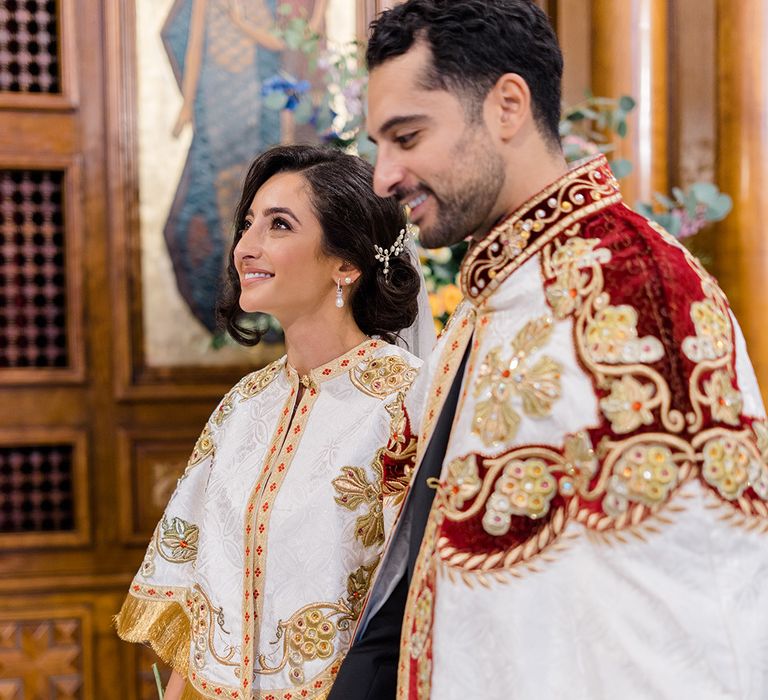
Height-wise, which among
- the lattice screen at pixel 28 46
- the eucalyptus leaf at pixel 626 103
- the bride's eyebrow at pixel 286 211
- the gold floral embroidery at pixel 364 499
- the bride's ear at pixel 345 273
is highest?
the lattice screen at pixel 28 46

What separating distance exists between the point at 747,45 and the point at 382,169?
200 cm

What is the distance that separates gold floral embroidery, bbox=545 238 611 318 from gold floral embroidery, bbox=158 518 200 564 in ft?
3.21

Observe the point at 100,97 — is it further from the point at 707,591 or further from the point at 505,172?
the point at 707,591

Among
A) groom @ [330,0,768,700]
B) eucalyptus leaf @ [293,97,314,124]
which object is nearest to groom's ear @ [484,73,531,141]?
groom @ [330,0,768,700]

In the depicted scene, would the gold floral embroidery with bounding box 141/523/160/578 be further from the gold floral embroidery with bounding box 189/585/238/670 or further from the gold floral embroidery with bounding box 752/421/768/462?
the gold floral embroidery with bounding box 752/421/768/462

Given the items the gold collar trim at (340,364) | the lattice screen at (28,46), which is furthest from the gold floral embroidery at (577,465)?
the lattice screen at (28,46)

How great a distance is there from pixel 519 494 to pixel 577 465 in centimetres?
6

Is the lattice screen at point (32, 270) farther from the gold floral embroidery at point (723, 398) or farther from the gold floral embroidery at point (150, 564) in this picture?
the gold floral embroidery at point (723, 398)

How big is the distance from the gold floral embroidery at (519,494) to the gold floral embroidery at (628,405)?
0.07m

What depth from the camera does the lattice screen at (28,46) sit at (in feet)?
10.1

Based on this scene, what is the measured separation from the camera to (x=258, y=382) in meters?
1.70

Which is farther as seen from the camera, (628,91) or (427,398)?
(628,91)

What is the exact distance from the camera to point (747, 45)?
8.58 ft

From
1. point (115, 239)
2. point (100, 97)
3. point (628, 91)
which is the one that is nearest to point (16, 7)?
point (100, 97)
